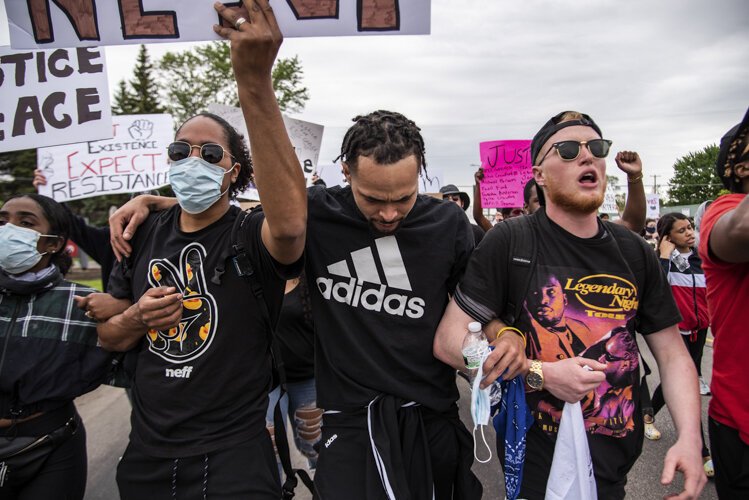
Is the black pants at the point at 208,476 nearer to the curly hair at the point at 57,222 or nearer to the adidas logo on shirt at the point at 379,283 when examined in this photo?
the adidas logo on shirt at the point at 379,283

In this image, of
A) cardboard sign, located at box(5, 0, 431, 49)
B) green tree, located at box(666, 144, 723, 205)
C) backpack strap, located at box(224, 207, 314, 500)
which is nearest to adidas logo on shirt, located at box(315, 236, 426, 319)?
backpack strap, located at box(224, 207, 314, 500)

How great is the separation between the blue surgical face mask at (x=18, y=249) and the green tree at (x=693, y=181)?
202 ft

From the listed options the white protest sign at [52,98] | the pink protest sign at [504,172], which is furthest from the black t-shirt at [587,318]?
the pink protest sign at [504,172]

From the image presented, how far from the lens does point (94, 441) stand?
4.33 meters

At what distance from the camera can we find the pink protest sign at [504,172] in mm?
5723

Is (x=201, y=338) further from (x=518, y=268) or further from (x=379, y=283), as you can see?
(x=518, y=268)

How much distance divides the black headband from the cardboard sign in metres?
0.78

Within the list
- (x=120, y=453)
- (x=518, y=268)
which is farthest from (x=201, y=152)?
(x=120, y=453)

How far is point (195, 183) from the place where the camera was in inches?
77.4

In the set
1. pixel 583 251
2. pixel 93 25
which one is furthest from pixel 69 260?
pixel 583 251

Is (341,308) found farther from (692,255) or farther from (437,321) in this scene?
(692,255)

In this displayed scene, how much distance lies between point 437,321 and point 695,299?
370 cm

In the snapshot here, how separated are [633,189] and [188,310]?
8.87ft

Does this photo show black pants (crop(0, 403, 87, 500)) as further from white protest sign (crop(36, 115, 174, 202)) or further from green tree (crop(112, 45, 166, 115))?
green tree (crop(112, 45, 166, 115))
